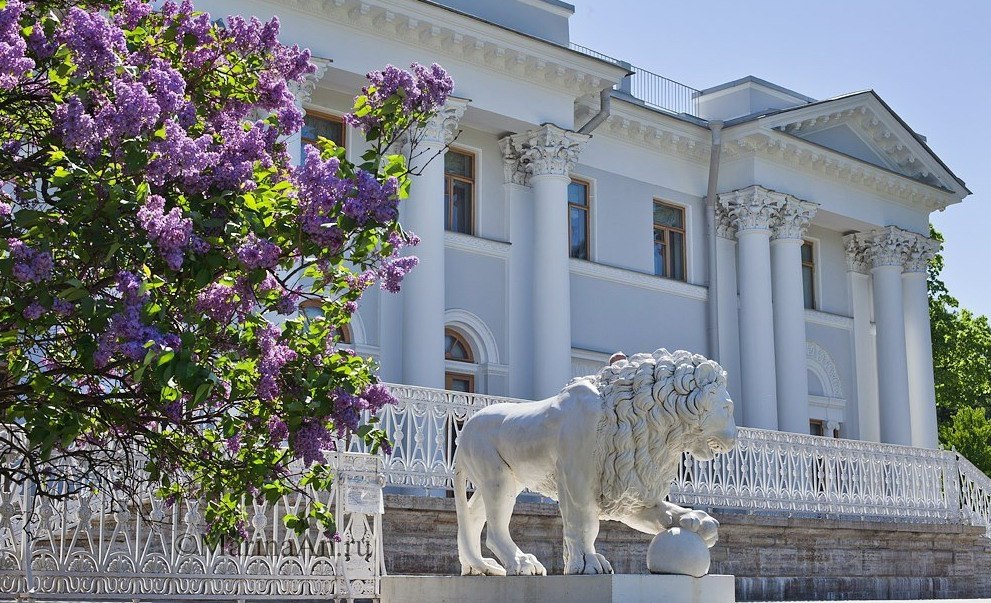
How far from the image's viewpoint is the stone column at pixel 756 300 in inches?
883

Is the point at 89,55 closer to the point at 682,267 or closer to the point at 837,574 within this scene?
the point at 837,574

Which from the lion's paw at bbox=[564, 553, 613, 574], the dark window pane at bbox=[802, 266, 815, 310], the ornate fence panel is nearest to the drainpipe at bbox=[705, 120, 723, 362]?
the dark window pane at bbox=[802, 266, 815, 310]

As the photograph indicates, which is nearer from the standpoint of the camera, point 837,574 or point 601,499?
point 601,499

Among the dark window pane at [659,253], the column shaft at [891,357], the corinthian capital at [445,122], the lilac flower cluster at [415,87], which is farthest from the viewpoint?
the column shaft at [891,357]

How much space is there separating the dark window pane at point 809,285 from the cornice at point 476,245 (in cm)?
775

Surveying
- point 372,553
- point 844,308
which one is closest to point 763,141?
point 844,308

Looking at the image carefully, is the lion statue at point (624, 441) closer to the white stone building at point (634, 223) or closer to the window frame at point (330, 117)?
the white stone building at point (634, 223)

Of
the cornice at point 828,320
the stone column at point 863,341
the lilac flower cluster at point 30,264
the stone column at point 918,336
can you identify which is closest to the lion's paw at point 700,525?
the lilac flower cluster at point 30,264

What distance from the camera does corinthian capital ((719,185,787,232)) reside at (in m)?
22.9

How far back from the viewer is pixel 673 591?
6.55 metres

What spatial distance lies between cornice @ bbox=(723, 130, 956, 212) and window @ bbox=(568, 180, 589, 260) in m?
2.87

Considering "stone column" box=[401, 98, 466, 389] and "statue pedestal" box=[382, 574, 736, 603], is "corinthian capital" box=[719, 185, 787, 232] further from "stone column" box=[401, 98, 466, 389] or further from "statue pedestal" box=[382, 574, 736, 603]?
"statue pedestal" box=[382, 574, 736, 603]

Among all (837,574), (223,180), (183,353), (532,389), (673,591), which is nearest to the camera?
(183,353)

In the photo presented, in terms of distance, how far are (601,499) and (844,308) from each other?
805 inches
